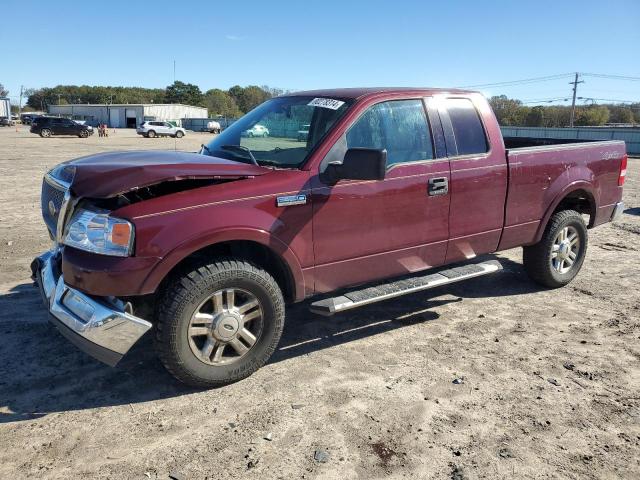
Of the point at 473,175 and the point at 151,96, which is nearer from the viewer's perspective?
the point at 473,175

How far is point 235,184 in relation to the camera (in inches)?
135

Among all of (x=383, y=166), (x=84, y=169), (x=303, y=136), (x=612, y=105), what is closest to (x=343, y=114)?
(x=303, y=136)

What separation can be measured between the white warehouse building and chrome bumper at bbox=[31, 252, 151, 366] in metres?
78.7

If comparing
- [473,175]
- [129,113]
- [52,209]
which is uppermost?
[129,113]

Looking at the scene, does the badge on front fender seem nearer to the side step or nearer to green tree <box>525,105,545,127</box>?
the side step

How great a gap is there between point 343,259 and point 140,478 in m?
1.98

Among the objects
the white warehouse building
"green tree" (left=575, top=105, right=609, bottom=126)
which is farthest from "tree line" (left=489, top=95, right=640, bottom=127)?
the white warehouse building

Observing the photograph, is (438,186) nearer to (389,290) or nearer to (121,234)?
(389,290)

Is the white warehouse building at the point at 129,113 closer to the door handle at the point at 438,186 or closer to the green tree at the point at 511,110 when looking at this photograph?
the green tree at the point at 511,110

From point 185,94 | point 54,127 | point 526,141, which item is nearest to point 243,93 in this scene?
point 185,94

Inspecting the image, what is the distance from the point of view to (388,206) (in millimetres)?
4020

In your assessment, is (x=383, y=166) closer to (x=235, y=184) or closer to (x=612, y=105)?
(x=235, y=184)

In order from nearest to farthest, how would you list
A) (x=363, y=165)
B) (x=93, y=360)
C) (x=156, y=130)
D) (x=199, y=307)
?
(x=199, y=307), (x=363, y=165), (x=93, y=360), (x=156, y=130)

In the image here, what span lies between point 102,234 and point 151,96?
13871cm
